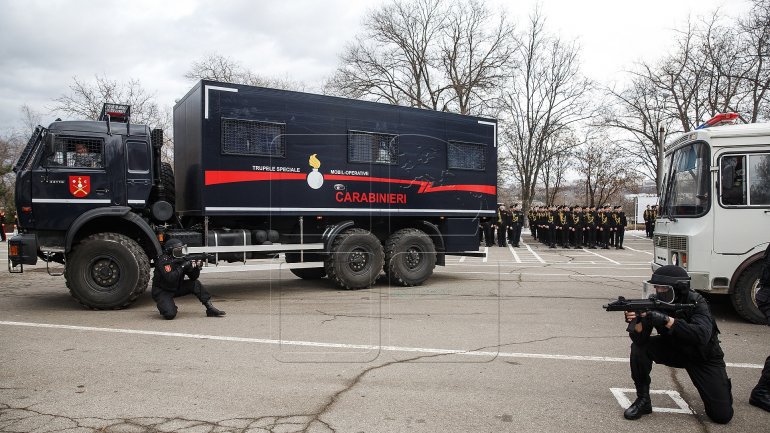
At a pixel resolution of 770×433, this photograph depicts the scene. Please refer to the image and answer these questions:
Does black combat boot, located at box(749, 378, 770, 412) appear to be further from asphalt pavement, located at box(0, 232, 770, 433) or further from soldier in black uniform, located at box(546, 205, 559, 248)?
soldier in black uniform, located at box(546, 205, 559, 248)

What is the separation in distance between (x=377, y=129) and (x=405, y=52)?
1054 inches

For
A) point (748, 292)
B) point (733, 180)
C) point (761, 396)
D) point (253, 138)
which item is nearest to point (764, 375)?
point (761, 396)

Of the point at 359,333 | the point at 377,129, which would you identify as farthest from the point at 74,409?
the point at 377,129

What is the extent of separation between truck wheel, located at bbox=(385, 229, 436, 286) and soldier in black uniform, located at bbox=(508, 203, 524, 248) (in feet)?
43.2

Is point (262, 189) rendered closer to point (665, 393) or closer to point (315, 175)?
point (315, 175)

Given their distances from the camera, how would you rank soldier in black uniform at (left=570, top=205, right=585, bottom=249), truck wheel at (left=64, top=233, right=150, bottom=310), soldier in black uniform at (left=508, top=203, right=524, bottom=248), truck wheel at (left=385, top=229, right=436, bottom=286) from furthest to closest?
soldier in black uniform at (left=508, top=203, right=524, bottom=248)
soldier in black uniform at (left=570, top=205, right=585, bottom=249)
truck wheel at (left=385, top=229, right=436, bottom=286)
truck wheel at (left=64, top=233, right=150, bottom=310)

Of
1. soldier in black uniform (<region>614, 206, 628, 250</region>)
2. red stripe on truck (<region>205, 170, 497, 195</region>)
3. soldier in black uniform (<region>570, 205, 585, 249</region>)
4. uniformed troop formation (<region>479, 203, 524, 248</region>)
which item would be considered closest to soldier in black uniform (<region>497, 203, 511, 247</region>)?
uniformed troop formation (<region>479, 203, 524, 248</region>)

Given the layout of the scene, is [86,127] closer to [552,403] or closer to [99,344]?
[99,344]

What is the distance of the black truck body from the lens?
845 cm

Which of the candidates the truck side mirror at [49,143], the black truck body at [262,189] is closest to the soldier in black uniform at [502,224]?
the black truck body at [262,189]

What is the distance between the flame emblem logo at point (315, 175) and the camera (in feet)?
32.9

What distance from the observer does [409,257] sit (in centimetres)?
1131

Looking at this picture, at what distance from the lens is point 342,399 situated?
14.7 feet

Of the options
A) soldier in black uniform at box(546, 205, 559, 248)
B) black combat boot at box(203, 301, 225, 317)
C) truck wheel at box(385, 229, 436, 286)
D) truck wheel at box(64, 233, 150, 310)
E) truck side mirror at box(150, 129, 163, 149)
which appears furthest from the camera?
soldier in black uniform at box(546, 205, 559, 248)
